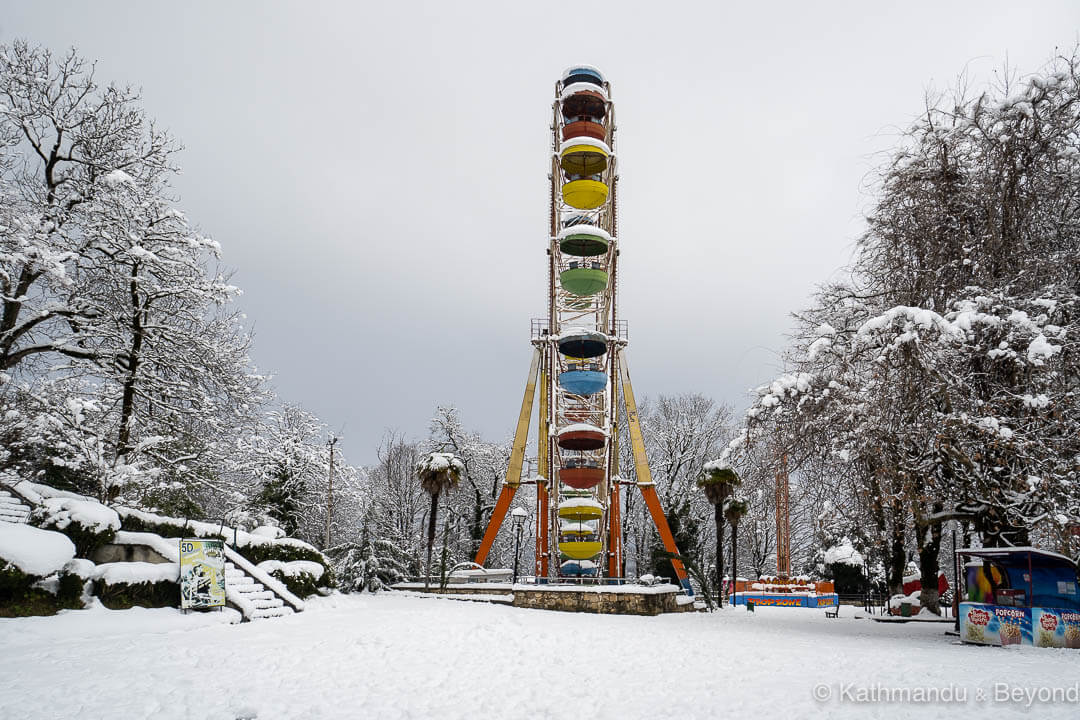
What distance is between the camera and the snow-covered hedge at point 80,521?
14203 mm

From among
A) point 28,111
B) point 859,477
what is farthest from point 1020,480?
point 28,111

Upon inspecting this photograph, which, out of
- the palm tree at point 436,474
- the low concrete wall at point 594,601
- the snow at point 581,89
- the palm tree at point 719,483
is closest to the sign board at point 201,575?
the low concrete wall at point 594,601

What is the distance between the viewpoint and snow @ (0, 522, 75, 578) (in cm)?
1248

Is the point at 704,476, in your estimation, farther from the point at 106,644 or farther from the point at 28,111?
the point at 28,111

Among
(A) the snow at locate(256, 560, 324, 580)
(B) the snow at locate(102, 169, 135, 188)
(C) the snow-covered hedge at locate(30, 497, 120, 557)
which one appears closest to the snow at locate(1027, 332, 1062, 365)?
(A) the snow at locate(256, 560, 324, 580)

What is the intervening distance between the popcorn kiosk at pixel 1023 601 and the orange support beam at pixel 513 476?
740 inches

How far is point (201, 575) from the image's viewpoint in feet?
47.1

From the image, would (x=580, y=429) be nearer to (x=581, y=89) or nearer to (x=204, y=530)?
(x=204, y=530)

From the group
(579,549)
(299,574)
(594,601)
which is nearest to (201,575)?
(299,574)

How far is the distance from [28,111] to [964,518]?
23.7 m

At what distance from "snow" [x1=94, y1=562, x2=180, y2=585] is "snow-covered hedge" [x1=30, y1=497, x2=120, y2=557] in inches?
21.6

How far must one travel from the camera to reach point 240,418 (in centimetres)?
2066

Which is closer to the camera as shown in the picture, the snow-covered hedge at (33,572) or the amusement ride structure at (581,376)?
the snow-covered hedge at (33,572)

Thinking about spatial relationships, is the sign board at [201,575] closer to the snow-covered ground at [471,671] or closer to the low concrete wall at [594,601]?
the snow-covered ground at [471,671]
